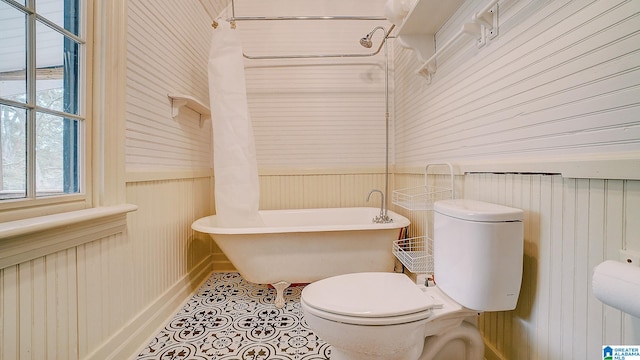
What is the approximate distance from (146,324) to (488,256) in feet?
5.64

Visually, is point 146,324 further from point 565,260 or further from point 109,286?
point 565,260

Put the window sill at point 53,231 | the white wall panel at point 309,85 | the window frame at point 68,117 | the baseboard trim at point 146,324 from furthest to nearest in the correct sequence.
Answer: the white wall panel at point 309,85 < the baseboard trim at point 146,324 < the window frame at point 68,117 < the window sill at point 53,231

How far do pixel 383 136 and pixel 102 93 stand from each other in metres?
2.11

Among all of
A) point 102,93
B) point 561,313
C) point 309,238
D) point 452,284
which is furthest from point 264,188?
point 561,313

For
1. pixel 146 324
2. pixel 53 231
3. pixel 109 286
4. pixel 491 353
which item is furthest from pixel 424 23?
pixel 146 324

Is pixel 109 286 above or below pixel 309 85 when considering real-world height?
below

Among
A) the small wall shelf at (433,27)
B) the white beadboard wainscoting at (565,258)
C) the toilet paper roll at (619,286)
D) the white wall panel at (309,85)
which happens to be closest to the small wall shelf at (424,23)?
the small wall shelf at (433,27)

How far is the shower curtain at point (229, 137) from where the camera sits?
179 centimetres

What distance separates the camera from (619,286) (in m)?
0.55

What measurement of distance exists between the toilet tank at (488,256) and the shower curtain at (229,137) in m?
1.35

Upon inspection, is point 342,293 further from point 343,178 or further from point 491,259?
point 343,178

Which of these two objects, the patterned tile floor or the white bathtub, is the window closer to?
the white bathtub

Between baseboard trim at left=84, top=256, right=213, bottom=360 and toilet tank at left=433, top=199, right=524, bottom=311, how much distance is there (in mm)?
1545

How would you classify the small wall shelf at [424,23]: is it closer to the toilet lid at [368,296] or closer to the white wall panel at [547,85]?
the white wall panel at [547,85]
